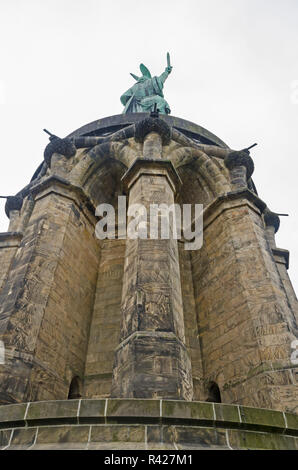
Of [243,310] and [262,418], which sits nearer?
[262,418]

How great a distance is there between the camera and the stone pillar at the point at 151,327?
4.36m

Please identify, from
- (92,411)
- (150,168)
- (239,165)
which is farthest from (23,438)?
(239,165)

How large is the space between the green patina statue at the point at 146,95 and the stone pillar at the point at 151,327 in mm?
12733

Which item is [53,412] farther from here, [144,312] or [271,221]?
[271,221]

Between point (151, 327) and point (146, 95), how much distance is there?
17.4 m

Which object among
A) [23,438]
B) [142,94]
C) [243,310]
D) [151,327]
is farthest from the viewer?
[142,94]

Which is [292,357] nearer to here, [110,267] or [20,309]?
[20,309]

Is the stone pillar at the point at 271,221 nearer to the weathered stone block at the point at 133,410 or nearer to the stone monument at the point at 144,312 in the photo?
the stone monument at the point at 144,312

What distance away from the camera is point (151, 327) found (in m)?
4.99

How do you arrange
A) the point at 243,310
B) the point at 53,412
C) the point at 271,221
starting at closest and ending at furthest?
the point at 53,412 → the point at 243,310 → the point at 271,221

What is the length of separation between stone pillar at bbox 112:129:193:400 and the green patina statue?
41.8ft

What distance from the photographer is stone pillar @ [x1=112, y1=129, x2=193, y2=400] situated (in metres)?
4.36

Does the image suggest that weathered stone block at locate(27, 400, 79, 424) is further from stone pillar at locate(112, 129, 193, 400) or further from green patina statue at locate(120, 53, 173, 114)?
green patina statue at locate(120, 53, 173, 114)

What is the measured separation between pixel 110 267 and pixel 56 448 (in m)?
7.27
